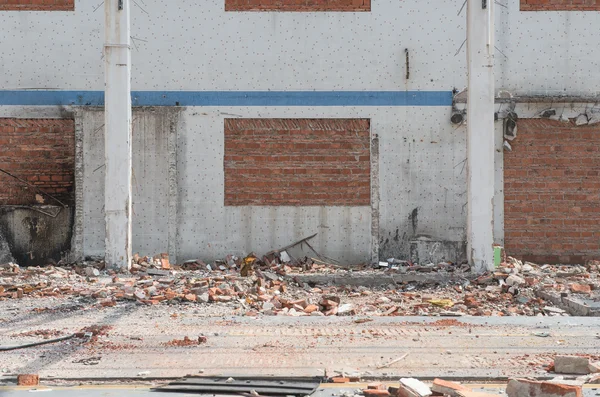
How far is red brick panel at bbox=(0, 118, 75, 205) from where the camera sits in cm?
1599

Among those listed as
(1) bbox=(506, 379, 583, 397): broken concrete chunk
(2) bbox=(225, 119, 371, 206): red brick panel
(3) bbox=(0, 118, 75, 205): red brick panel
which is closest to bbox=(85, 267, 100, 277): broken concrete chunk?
(3) bbox=(0, 118, 75, 205): red brick panel

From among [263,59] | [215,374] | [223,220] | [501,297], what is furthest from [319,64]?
[215,374]

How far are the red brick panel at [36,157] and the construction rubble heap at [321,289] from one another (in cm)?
199

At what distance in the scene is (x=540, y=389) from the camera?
204 inches

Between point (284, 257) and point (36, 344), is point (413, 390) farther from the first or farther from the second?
point (284, 257)

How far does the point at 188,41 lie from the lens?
53.5ft

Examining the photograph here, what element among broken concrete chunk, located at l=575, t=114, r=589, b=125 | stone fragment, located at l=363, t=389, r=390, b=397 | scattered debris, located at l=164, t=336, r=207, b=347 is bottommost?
scattered debris, located at l=164, t=336, r=207, b=347

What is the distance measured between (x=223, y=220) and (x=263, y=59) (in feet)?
11.4

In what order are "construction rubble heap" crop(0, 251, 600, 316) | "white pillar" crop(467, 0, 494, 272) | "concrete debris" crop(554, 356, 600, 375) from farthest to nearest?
"white pillar" crop(467, 0, 494, 272)
"construction rubble heap" crop(0, 251, 600, 316)
"concrete debris" crop(554, 356, 600, 375)

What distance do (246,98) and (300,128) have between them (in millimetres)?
1295

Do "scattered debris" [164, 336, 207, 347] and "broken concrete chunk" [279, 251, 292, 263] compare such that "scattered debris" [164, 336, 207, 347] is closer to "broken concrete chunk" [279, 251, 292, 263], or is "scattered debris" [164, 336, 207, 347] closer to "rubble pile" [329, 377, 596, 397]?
"rubble pile" [329, 377, 596, 397]

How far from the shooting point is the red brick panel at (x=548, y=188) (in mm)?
16188

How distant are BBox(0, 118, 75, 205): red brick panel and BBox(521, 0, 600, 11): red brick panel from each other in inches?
389

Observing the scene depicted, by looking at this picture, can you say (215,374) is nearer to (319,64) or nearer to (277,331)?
(277,331)
